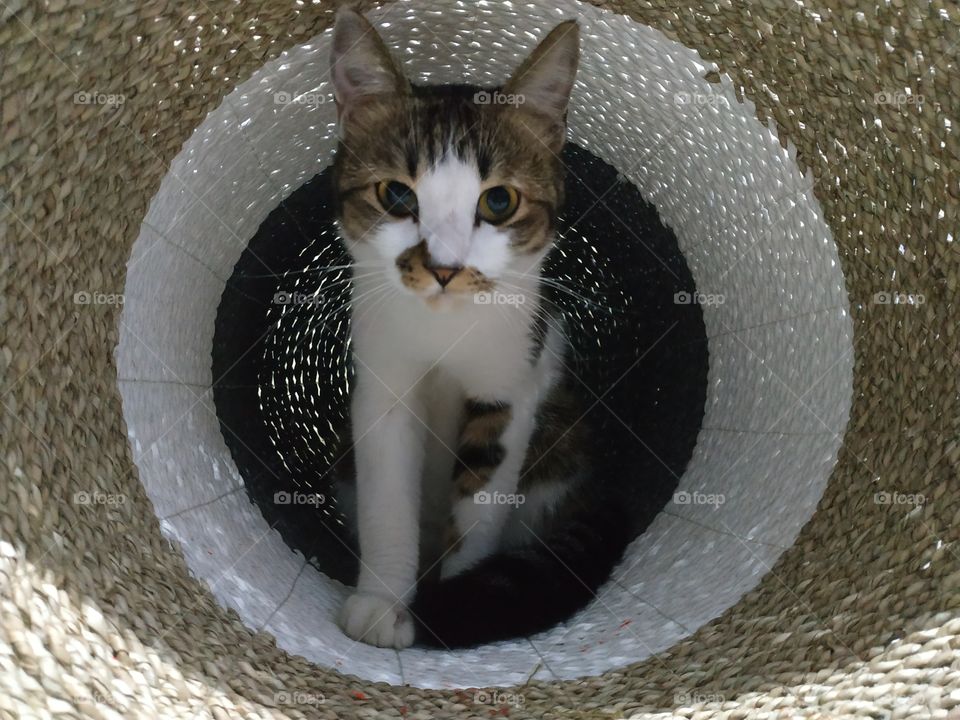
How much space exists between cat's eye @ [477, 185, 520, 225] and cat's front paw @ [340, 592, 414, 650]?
0.73 m

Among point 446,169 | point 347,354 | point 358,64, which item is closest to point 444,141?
point 446,169

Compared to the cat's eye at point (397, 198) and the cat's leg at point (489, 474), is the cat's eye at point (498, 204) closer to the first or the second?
the cat's eye at point (397, 198)

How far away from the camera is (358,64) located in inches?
62.9

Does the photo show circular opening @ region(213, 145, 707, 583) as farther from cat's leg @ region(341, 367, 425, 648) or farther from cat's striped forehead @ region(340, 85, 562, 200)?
cat's striped forehead @ region(340, 85, 562, 200)

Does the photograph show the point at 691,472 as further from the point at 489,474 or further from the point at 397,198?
the point at 397,198

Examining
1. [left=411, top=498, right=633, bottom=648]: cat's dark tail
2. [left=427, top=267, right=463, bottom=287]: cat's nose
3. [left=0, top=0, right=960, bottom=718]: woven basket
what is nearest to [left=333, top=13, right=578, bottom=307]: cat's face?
[left=427, top=267, right=463, bottom=287]: cat's nose

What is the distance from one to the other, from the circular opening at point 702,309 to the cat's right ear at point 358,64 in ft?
0.47

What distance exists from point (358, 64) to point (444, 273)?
46cm

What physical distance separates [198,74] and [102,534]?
76 cm

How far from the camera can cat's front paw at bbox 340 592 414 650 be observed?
155 cm

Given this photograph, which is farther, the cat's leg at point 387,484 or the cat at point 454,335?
the cat's leg at point 387,484

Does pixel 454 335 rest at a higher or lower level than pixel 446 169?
lower

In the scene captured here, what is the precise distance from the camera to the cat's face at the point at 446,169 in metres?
1.48

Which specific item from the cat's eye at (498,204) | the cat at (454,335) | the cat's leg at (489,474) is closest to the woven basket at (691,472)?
the cat at (454,335)
